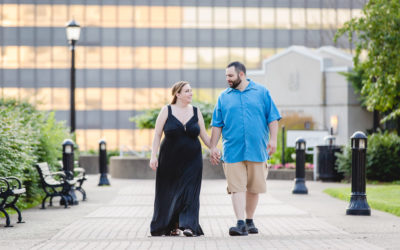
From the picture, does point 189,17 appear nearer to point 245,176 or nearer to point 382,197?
point 382,197

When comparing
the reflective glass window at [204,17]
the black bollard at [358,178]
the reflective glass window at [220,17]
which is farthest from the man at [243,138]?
the reflective glass window at [220,17]

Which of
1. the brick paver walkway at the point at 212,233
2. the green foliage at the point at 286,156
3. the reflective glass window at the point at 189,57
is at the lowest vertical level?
the green foliage at the point at 286,156

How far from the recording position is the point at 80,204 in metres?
15.5

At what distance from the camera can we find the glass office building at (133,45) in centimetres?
6194

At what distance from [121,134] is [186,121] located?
5397cm

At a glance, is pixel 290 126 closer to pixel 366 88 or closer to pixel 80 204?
pixel 366 88

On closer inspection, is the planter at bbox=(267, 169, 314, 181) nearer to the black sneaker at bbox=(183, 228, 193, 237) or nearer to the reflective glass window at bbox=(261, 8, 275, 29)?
the black sneaker at bbox=(183, 228, 193, 237)

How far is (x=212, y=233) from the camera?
32.0 ft

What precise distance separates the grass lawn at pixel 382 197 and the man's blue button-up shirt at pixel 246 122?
3859 mm

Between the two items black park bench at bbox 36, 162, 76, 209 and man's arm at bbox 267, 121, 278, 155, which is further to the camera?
black park bench at bbox 36, 162, 76, 209

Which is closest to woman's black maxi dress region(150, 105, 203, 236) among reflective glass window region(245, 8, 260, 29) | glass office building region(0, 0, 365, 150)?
glass office building region(0, 0, 365, 150)

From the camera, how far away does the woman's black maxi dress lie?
30.7 feet

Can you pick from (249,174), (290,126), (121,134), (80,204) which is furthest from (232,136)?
(121,134)

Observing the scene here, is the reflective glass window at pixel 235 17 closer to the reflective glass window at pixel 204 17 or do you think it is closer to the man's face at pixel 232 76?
the reflective glass window at pixel 204 17
